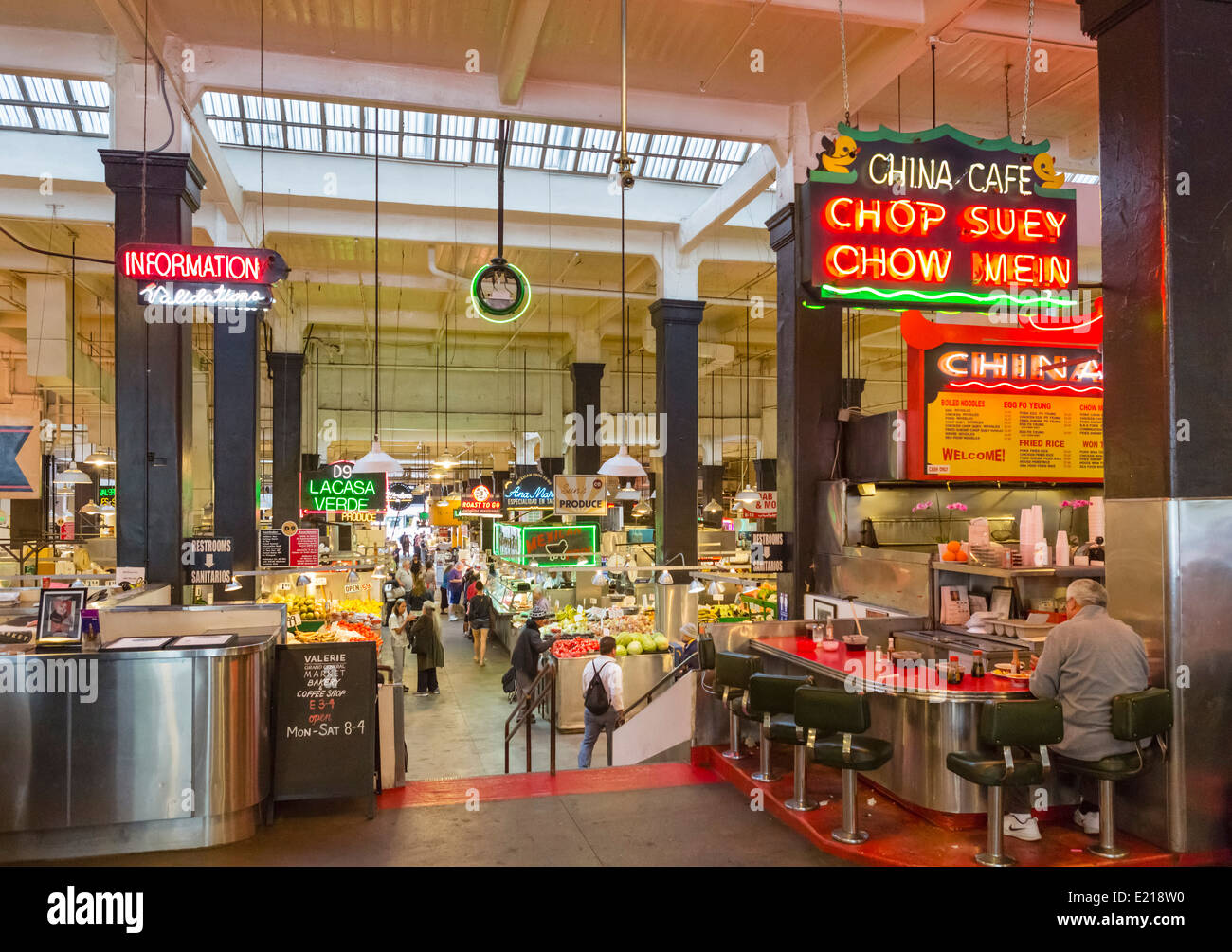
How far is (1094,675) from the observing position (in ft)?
14.4

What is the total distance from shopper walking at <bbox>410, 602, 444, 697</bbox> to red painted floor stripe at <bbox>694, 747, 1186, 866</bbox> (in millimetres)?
7648

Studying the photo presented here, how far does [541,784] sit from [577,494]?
918 cm

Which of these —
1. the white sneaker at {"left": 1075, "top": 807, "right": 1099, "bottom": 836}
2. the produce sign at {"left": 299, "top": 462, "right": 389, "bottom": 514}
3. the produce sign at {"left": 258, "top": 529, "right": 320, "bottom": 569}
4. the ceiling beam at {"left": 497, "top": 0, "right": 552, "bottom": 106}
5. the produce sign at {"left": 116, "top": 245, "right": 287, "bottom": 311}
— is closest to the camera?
the white sneaker at {"left": 1075, "top": 807, "right": 1099, "bottom": 836}

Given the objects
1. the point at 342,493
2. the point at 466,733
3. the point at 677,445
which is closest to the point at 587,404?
the point at 677,445

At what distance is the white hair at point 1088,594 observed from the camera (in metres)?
4.57

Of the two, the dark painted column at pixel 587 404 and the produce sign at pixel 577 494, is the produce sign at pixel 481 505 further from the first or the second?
the produce sign at pixel 577 494

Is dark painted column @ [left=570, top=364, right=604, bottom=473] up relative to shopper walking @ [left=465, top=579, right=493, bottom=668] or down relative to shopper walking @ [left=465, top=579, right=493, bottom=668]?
up

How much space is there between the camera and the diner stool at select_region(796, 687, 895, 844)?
14.8ft

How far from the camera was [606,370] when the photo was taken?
75.2 feet

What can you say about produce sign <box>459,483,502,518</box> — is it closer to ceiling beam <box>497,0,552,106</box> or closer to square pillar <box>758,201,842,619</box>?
square pillar <box>758,201,842,619</box>

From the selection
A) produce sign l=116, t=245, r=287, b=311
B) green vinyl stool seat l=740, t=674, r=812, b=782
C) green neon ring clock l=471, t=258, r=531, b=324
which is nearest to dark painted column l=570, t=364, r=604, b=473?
green neon ring clock l=471, t=258, r=531, b=324

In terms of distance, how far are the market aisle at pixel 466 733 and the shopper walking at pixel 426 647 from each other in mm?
197

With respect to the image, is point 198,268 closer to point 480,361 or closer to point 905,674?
point 905,674
